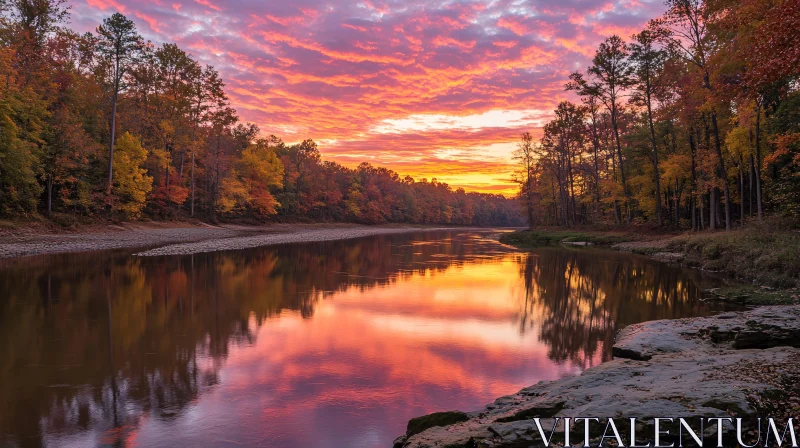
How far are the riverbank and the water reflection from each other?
1.36 metres

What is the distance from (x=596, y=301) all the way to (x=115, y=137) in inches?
1804

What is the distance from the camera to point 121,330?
9.40 m

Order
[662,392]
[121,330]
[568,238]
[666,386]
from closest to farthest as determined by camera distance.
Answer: [662,392]
[666,386]
[121,330]
[568,238]

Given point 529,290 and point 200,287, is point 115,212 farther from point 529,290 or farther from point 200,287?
point 529,290

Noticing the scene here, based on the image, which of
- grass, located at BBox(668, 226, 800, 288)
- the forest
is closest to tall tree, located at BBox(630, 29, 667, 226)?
grass, located at BBox(668, 226, 800, 288)

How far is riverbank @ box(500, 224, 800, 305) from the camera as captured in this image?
42.7 ft

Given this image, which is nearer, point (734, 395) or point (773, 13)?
point (734, 395)

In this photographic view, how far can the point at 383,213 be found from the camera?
11144 cm

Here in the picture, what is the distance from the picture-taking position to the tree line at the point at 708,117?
44.0 ft

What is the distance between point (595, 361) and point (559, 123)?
46515 mm

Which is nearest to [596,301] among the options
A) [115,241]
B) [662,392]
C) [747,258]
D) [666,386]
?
[747,258]

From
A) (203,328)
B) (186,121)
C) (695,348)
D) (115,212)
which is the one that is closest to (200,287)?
(203,328)

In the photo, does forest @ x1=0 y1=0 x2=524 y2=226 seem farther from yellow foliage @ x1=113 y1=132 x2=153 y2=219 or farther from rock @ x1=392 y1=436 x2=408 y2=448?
rock @ x1=392 y1=436 x2=408 y2=448

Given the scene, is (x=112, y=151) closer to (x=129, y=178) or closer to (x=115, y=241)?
(x=129, y=178)
